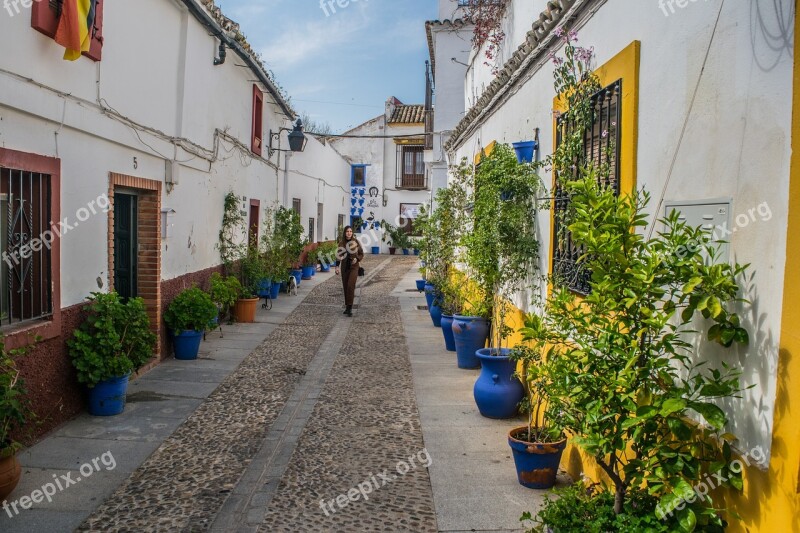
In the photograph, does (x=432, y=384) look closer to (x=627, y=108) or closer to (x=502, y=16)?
(x=627, y=108)

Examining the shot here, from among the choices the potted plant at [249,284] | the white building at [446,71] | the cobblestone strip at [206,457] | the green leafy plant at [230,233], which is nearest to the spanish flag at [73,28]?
the cobblestone strip at [206,457]

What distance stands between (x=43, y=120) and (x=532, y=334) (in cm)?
450

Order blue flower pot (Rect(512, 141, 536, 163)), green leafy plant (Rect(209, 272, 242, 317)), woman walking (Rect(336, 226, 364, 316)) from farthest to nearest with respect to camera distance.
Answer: woman walking (Rect(336, 226, 364, 316)), green leafy plant (Rect(209, 272, 242, 317)), blue flower pot (Rect(512, 141, 536, 163))

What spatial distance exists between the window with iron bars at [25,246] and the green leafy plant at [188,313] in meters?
2.98

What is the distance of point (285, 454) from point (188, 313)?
3.98m

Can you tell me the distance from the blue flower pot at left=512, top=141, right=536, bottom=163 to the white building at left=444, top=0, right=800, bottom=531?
2.07 m

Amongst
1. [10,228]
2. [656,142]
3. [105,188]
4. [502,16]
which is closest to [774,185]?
[656,142]

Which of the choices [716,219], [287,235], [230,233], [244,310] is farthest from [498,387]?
[287,235]

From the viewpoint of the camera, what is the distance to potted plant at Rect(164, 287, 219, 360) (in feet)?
29.3

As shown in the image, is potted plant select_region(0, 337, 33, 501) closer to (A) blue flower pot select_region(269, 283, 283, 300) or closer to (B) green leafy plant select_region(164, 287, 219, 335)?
(B) green leafy plant select_region(164, 287, 219, 335)

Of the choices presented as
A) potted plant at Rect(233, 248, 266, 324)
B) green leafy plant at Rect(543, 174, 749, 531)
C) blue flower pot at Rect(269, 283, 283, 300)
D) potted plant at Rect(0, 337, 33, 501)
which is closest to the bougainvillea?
potted plant at Rect(233, 248, 266, 324)

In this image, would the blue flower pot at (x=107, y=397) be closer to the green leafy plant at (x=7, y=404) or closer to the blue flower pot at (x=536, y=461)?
the green leafy plant at (x=7, y=404)

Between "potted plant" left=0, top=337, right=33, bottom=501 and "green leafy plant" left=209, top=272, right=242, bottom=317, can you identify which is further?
"green leafy plant" left=209, top=272, right=242, bottom=317

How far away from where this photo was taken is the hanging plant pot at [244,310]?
12359 millimetres
